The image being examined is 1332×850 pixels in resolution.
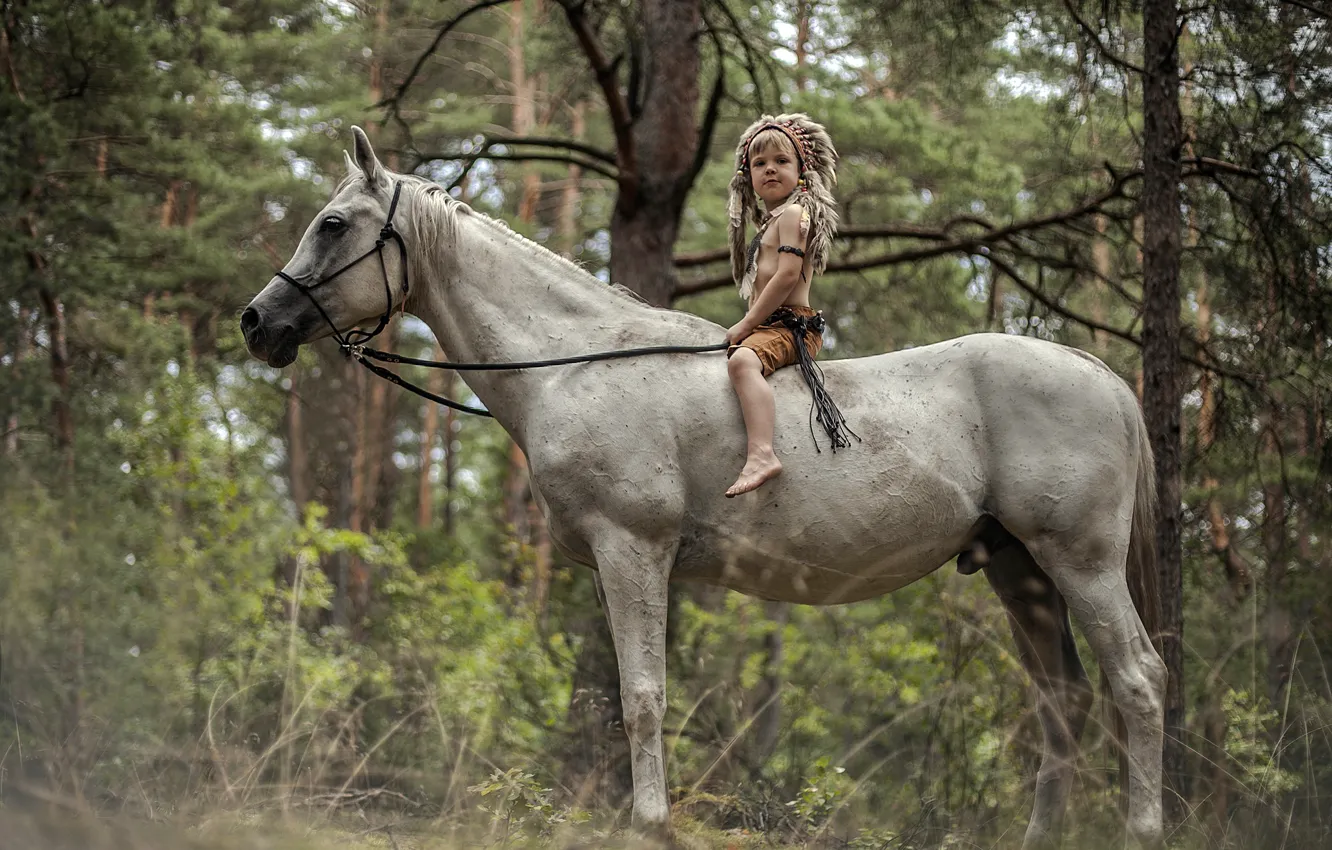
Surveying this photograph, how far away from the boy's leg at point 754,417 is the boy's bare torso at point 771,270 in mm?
352

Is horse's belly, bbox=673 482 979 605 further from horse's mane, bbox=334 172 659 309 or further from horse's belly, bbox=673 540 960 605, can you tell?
horse's mane, bbox=334 172 659 309

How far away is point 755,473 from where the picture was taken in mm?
4305

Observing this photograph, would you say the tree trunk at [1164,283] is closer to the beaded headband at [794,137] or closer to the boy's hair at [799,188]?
the boy's hair at [799,188]

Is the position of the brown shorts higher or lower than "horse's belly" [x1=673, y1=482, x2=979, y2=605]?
higher

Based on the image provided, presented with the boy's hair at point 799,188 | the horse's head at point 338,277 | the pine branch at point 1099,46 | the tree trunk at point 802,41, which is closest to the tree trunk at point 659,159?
the tree trunk at point 802,41

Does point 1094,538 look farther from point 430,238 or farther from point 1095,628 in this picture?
point 430,238

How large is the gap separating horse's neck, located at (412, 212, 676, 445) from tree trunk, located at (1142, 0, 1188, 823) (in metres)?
2.96

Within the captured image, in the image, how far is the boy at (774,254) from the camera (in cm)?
441

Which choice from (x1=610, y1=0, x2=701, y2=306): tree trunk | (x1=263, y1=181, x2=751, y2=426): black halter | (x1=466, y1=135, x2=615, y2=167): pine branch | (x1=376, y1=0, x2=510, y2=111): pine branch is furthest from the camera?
(x1=610, y1=0, x2=701, y2=306): tree trunk

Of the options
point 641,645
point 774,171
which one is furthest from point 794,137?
point 641,645

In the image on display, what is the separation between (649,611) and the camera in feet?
14.1

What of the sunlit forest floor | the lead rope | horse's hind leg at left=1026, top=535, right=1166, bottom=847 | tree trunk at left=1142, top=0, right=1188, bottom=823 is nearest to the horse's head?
the lead rope

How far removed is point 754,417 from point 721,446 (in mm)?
182

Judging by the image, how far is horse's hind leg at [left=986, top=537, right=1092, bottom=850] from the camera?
4.89 m
